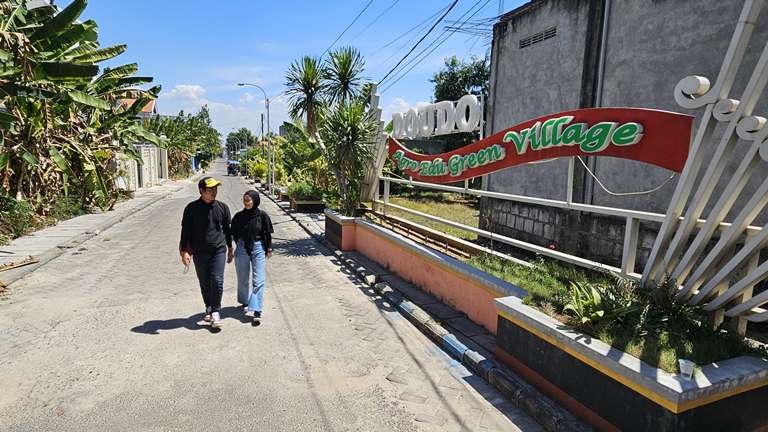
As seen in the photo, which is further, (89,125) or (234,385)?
(89,125)

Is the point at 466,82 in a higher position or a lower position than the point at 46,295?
higher

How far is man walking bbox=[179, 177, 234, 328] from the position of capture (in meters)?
5.71

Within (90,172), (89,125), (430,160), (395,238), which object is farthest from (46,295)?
(89,125)

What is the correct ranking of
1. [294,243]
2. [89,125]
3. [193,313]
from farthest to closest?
[89,125] < [294,243] < [193,313]

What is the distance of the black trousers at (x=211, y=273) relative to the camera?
579 centimetres

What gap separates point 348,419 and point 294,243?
30.3 feet

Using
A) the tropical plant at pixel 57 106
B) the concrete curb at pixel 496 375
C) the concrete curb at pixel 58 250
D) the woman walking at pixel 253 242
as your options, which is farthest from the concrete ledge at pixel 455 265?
the tropical plant at pixel 57 106

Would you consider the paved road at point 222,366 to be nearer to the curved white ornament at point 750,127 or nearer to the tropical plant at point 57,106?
the curved white ornament at point 750,127

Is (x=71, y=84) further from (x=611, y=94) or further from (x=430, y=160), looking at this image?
(x=611, y=94)

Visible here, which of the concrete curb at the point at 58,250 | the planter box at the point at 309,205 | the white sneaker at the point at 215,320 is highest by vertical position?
the planter box at the point at 309,205

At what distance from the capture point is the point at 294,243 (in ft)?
42.1

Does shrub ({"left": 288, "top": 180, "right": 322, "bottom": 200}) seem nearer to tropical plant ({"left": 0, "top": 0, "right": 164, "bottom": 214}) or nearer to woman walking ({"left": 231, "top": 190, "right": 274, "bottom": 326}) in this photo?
tropical plant ({"left": 0, "top": 0, "right": 164, "bottom": 214})

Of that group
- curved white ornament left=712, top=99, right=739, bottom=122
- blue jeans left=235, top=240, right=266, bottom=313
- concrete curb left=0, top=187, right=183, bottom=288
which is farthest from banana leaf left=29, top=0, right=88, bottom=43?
curved white ornament left=712, top=99, right=739, bottom=122

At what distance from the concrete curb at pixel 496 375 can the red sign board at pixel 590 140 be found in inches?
90.4
